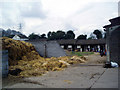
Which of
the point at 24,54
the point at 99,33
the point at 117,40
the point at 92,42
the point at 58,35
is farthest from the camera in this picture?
the point at 99,33

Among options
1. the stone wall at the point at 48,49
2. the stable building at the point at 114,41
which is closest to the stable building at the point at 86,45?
the stone wall at the point at 48,49

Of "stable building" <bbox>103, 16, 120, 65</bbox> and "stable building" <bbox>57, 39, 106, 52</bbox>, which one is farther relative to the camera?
"stable building" <bbox>57, 39, 106, 52</bbox>

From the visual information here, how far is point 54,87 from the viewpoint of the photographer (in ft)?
13.6

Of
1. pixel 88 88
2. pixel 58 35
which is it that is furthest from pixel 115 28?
pixel 58 35

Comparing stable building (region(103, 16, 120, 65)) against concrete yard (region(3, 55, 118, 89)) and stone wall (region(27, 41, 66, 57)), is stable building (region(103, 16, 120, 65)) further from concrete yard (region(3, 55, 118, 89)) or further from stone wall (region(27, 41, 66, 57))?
stone wall (region(27, 41, 66, 57))

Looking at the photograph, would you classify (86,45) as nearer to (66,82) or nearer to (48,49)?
(48,49)

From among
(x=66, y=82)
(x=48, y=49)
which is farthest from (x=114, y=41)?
(x=48, y=49)

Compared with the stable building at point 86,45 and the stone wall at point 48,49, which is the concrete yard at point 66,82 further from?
the stable building at point 86,45

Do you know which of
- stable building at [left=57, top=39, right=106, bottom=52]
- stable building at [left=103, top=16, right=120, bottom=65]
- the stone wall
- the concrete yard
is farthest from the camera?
stable building at [left=57, top=39, right=106, bottom=52]

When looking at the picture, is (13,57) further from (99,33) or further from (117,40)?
(99,33)

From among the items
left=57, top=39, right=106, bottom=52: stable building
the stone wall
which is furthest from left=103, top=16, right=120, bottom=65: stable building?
left=57, top=39, right=106, bottom=52: stable building

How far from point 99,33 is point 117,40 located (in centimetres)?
7259

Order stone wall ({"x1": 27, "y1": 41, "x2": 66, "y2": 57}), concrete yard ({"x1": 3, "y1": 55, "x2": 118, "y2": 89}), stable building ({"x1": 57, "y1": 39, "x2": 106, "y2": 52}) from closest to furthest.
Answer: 1. concrete yard ({"x1": 3, "y1": 55, "x2": 118, "y2": 89})
2. stone wall ({"x1": 27, "y1": 41, "x2": 66, "y2": 57})
3. stable building ({"x1": 57, "y1": 39, "x2": 106, "y2": 52})

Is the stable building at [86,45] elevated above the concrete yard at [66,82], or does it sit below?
above
